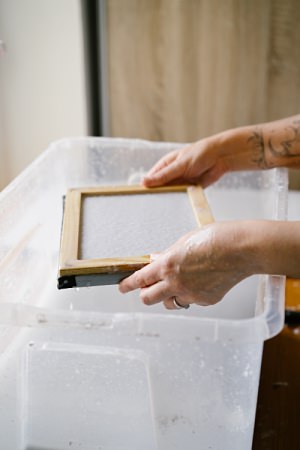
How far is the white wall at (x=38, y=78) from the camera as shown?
1.14m

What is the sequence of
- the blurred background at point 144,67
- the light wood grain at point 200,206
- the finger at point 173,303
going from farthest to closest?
1. the blurred background at point 144,67
2. the light wood grain at point 200,206
3. the finger at point 173,303

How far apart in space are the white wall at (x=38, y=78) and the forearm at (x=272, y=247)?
0.75 m

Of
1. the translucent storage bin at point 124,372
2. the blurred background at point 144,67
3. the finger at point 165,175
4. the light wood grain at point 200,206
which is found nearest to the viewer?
the translucent storage bin at point 124,372

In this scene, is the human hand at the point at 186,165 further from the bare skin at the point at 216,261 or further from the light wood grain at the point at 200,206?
the bare skin at the point at 216,261

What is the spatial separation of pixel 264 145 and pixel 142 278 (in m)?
0.39

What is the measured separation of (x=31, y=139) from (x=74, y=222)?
24.2 inches

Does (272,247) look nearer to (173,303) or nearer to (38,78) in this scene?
(173,303)

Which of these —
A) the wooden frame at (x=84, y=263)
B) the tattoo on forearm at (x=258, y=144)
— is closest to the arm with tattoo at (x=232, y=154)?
the tattoo on forearm at (x=258, y=144)

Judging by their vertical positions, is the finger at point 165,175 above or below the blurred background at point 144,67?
below

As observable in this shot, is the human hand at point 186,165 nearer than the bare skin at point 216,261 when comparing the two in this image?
No

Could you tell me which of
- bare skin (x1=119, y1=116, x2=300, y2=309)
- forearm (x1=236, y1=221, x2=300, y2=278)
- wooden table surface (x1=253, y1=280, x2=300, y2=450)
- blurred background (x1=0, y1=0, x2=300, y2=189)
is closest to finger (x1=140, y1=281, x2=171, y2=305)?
bare skin (x1=119, y1=116, x2=300, y2=309)

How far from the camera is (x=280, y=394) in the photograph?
2.41 feet

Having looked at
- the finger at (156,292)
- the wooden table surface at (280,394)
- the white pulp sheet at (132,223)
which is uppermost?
the white pulp sheet at (132,223)

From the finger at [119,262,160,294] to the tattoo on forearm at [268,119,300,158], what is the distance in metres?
0.38
